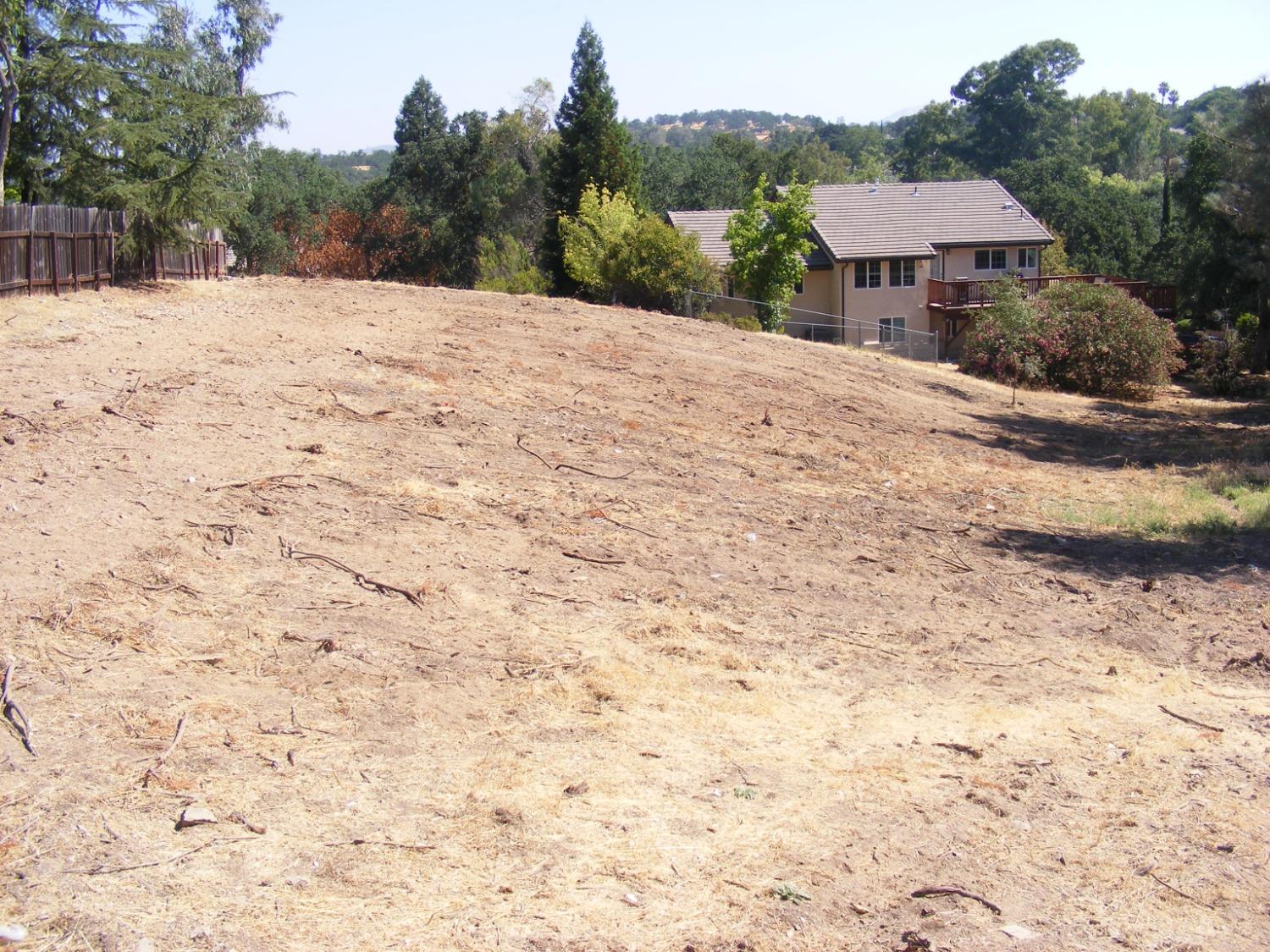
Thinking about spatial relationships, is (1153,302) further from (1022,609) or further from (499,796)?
(499,796)

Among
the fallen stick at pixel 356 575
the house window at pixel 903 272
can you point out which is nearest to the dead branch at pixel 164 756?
the fallen stick at pixel 356 575

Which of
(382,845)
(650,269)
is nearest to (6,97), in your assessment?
(650,269)

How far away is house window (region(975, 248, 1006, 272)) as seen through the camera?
4862 centimetres

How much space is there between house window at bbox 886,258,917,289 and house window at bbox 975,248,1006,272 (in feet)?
11.3

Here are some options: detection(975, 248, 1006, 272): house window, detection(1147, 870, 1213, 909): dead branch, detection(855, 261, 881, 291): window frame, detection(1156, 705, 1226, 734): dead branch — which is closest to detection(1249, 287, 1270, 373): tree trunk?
detection(975, 248, 1006, 272): house window

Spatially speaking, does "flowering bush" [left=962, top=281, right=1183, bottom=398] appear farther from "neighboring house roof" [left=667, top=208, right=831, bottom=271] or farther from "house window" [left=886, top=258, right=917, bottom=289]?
"house window" [left=886, top=258, right=917, bottom=289]

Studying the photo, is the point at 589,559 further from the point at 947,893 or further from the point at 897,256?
the point at 897,256

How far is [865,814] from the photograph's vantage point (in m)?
6.62

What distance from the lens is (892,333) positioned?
4494 centimetres

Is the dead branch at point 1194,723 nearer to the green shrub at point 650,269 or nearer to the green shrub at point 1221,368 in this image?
the green shrub at point 650,269

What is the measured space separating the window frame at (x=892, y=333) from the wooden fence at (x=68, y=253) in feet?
93.2

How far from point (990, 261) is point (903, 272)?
4503mm

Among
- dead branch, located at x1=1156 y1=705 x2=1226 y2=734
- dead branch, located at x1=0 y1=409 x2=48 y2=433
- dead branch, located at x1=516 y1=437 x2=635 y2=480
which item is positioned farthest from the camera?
dead branch, located at x1=516 y1=437 x2=635 y2=480

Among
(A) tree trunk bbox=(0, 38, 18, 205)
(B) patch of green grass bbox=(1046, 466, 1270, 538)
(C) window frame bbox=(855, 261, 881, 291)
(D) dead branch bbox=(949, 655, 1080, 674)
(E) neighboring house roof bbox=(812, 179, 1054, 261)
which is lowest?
(D) dead branch bbox=(949, 655, 1080, 674)
